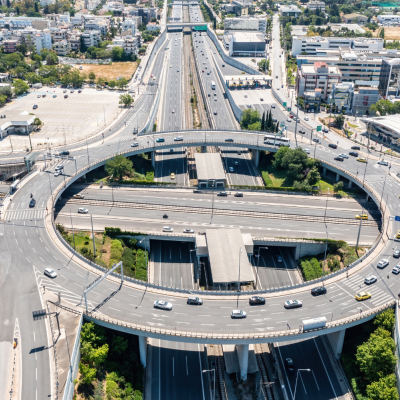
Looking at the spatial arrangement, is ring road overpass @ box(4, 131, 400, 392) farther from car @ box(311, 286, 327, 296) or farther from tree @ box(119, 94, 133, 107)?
tree @ box(119, 94, 133, 107)

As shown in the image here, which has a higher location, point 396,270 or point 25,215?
point 25,215

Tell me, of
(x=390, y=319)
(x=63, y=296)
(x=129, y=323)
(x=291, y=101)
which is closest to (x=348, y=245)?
(x=390, y=319)

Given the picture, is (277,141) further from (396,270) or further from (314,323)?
(314,323)

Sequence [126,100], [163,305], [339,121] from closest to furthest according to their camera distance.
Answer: [163,305]
[339,121]
[126,100]

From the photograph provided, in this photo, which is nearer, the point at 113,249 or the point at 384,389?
the point at 384,389

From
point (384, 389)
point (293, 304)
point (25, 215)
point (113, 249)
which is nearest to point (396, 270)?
point (293, 304)

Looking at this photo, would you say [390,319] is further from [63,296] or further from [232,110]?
[232,110]

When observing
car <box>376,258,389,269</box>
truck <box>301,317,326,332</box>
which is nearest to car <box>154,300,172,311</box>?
truck <box>301,317,326,332</box>
